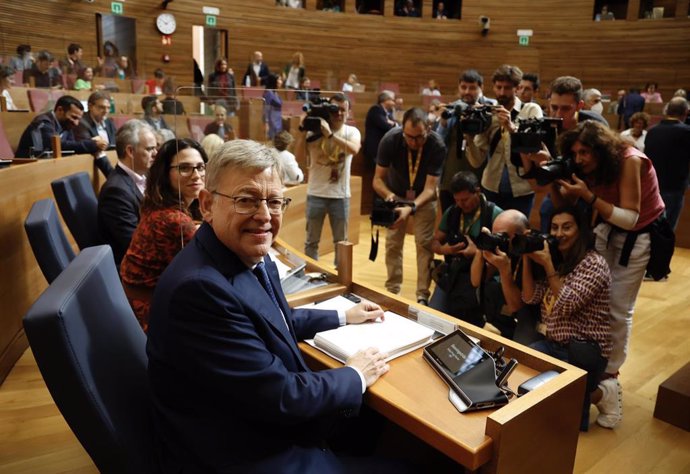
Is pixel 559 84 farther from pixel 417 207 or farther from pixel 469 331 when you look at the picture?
pixel 469 331

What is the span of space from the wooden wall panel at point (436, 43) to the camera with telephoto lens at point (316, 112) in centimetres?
788

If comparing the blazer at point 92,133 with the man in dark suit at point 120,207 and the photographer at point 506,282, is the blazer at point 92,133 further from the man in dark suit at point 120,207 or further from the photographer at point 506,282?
the photographer at point 506,282

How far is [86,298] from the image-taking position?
1.07 m

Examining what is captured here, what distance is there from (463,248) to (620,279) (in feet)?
2.43

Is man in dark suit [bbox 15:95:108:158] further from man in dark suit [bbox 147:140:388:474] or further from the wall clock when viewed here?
the wall clock

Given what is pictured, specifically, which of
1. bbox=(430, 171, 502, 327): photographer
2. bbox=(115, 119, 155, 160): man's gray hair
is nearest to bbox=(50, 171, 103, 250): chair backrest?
bbox=(115, 119, 155, 160): man's gray hair

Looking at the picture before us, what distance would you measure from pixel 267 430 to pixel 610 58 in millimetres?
11912

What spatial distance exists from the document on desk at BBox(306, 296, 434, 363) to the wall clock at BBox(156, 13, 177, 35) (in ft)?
31.5

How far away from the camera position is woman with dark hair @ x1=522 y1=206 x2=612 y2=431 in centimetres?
200

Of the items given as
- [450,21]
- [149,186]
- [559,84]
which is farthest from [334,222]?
[450,21]

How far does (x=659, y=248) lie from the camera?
2271mm

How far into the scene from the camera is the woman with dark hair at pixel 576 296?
2.00 metres

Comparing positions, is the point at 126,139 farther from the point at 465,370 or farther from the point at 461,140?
the point at 465,370

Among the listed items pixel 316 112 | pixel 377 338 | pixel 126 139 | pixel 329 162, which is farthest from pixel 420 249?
pixel 377 338
